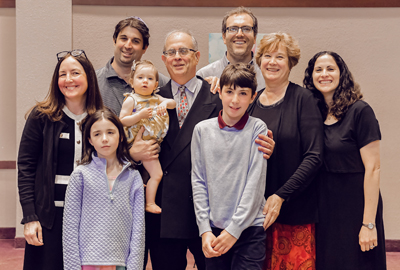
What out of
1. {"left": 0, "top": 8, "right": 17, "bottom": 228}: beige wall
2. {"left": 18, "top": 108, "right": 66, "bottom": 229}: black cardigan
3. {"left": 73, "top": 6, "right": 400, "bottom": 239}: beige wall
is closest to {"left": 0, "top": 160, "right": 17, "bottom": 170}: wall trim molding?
{"left": 0, "top": 8, "right": 17, "bottom": 228}: beige wall

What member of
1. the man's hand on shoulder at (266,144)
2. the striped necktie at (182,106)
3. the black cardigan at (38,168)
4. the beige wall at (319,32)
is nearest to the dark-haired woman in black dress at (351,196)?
the man's hand on shoulder at (266,144)

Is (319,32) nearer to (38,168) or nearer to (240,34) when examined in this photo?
(240,34)

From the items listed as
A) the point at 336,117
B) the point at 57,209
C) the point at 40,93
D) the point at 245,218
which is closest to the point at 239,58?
the point at 336,117

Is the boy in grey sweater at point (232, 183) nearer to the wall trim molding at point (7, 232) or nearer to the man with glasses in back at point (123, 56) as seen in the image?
the man with glasses in back at point (123, 56)

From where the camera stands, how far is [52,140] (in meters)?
2.11

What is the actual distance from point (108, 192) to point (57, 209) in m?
0.32

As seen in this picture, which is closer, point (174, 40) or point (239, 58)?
point (174, 40)

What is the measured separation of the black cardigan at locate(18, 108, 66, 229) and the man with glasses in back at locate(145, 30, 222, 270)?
0.61 meters

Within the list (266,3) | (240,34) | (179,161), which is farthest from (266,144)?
(266,3)

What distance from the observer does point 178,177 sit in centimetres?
229

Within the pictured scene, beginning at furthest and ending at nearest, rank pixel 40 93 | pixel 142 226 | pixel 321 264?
pixel 40 93, pixel 321 264, pixel 142 226

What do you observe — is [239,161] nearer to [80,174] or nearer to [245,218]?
[245,218]

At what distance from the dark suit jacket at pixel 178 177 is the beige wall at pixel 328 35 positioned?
2.35m

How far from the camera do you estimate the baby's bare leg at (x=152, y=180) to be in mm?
2290
